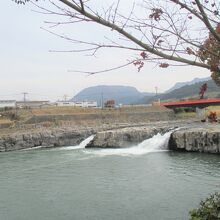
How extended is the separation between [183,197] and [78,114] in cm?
3123

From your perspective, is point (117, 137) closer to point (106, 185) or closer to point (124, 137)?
point (124, 137)

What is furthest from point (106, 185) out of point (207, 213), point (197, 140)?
point (197, 140)

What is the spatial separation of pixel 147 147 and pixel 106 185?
45.6ft

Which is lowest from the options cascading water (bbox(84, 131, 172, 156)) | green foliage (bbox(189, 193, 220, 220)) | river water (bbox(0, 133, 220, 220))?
river water (bbox(0, 133, 220, 220))

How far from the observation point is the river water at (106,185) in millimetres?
12641

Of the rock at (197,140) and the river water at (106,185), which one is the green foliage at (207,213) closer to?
the river water at (106,185)

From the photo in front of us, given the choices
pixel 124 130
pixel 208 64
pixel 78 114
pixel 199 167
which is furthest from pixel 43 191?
pixel 78 114

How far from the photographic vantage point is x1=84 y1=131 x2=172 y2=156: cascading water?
1112 inches

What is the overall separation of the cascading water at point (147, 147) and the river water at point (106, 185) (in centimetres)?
187

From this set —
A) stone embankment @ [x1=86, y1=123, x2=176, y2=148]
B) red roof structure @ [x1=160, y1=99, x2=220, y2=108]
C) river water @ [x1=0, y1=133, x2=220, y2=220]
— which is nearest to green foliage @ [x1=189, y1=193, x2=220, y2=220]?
river water @ [x1=0, y1=133, x2=220, y2=220]

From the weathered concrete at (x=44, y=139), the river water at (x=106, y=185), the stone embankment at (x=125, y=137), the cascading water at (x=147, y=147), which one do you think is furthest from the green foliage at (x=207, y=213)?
the weathered concrete at (x=44, y=139)

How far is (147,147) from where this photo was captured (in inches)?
1188

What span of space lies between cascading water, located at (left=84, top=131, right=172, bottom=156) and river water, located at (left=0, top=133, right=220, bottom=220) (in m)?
1.87

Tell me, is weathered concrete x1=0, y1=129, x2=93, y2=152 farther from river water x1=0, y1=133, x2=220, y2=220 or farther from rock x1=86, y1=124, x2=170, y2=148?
river water x1=0, y1=133, x2=220, y2=220
